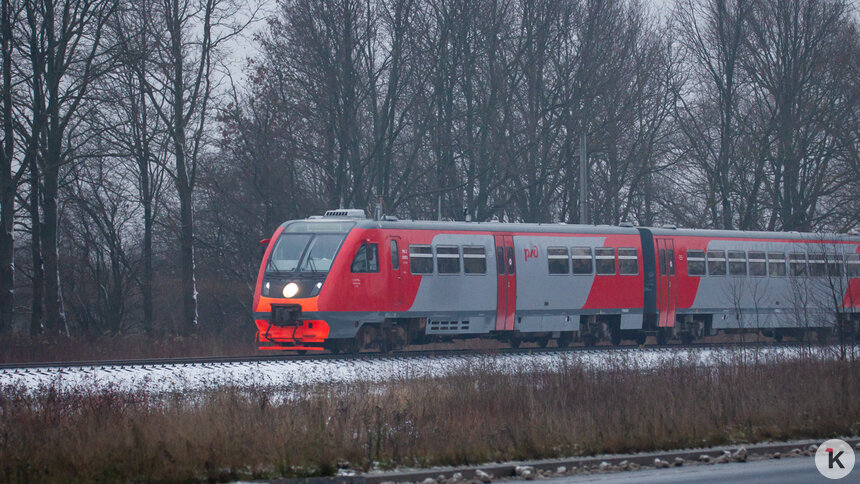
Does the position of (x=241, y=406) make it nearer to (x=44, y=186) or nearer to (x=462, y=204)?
(x=44, y=186)

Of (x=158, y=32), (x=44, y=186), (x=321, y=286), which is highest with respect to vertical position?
(x=158, y=32)

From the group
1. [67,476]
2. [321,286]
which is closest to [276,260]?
[321,286]

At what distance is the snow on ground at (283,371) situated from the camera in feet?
53.0

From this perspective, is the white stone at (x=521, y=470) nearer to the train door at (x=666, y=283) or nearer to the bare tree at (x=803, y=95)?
the train door at (x=666, y=283)

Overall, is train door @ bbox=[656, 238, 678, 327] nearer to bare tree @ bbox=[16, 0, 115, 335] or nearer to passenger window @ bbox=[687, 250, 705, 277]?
passenger window @ bbox=[687, 250, 705, 277]

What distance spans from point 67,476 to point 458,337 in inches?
660

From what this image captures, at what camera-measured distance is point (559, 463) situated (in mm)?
11078

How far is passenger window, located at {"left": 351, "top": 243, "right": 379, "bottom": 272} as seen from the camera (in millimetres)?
22734

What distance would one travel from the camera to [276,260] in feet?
76.3

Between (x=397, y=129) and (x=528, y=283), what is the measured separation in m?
12.0

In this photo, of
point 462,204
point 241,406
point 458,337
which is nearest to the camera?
point 241,406

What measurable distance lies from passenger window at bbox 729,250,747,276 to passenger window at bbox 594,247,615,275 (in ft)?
14.1

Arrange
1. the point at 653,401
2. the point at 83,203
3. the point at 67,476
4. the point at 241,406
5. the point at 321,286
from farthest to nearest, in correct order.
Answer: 1. the point at 83,203
2. the point at 321,286
3. the point at 653,401
4. the point at 241,406
5. the point at 67,476

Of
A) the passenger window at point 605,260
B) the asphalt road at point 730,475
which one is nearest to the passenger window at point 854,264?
the passenger window at point 605,260
